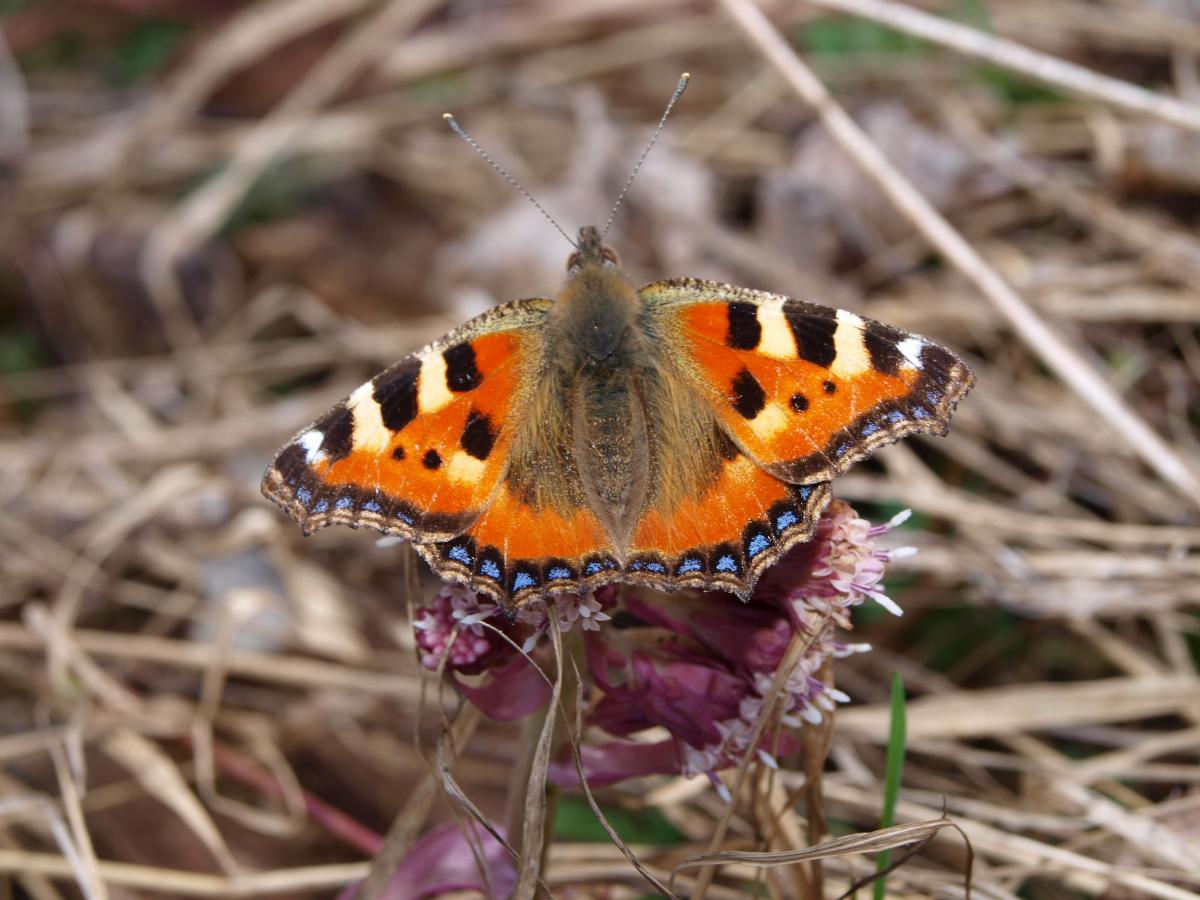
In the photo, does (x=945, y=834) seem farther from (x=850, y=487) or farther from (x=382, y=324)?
(x=382, y=324)

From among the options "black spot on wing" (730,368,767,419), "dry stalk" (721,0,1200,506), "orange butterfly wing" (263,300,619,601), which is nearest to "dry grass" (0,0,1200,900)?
"dry stalk" (721,0,1200,506)

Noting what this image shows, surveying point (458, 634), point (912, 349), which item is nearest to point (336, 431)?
point (458, 634)

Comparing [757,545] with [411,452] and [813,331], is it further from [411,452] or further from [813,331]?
[411,452]

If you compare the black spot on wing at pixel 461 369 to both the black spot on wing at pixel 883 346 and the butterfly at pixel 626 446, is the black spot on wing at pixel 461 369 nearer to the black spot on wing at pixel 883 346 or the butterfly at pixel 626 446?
the butterfly at pixel 626 446

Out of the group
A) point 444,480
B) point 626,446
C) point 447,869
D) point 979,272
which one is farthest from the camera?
point 979,272

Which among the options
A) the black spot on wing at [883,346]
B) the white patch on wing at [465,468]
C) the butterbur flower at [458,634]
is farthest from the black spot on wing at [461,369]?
the black spot on wing at [883,346]

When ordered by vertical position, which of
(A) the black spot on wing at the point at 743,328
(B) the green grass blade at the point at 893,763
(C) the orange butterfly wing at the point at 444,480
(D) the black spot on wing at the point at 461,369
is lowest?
(B) the green grass blade at the point at 893,763
